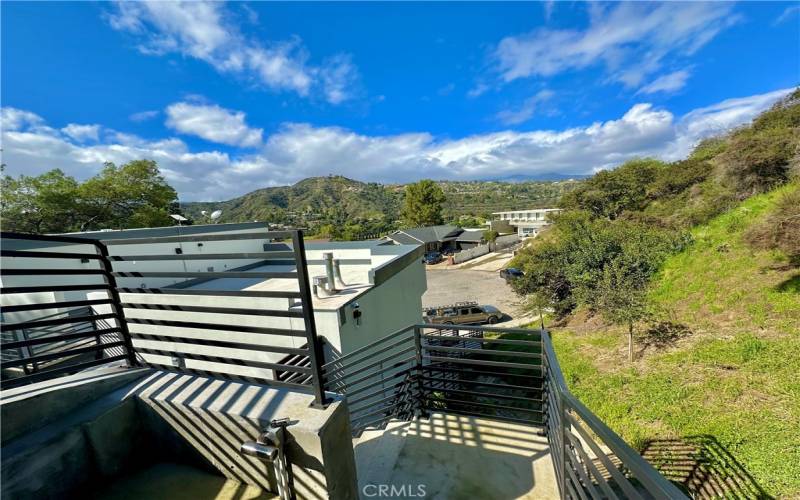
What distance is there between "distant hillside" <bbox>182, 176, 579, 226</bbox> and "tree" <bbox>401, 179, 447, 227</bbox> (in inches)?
962

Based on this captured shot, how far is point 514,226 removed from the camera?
45.7 metres

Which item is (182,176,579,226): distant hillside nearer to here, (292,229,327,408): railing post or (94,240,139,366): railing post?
(94,240,139,366): railing post

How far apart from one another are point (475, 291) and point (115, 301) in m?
20.4

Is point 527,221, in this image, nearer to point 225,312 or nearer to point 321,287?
point 321,287

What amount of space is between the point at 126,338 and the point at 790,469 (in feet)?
23.9

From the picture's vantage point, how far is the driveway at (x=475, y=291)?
53.0 feet

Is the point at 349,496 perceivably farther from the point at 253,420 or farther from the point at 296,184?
the point at 296,184

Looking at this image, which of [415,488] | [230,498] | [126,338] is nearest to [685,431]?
[415,488]

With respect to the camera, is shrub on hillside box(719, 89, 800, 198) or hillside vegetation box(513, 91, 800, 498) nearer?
hillside vegetation box(513, 91, 800, 498)

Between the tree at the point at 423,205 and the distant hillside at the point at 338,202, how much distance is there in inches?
962

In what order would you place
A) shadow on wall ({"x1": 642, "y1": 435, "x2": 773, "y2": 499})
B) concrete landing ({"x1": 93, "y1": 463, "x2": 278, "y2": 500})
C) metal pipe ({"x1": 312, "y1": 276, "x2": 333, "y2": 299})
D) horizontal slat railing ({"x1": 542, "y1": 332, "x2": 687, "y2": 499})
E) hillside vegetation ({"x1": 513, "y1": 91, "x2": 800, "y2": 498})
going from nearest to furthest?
horizontal slat railing ({"x1": 542, "y1": 332, "x2": 687, "y2": 499})
concrete landing ({"x1": 93, "y1": 463, "x2": 278, "y2": 500})
shadow on wall ({"x1": 642, "y1": 435, "x2": 773, "y2": 499})
hillside vegetation ({"x1": 513, "y1": 91, "x2": 800, "y2": 498})
metal pipe ({"x1": 312, "y1": 276, "x2": 333, "y2": 299})

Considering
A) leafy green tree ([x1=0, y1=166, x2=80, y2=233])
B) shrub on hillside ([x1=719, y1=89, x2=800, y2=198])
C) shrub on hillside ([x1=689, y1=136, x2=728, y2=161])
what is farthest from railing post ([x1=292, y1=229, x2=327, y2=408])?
shrub on hillside ([x1=689, y1=136, x2=728, y2=161])

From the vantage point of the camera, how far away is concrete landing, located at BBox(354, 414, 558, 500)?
2.36 meters

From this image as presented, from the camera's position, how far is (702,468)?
4.55 metres
